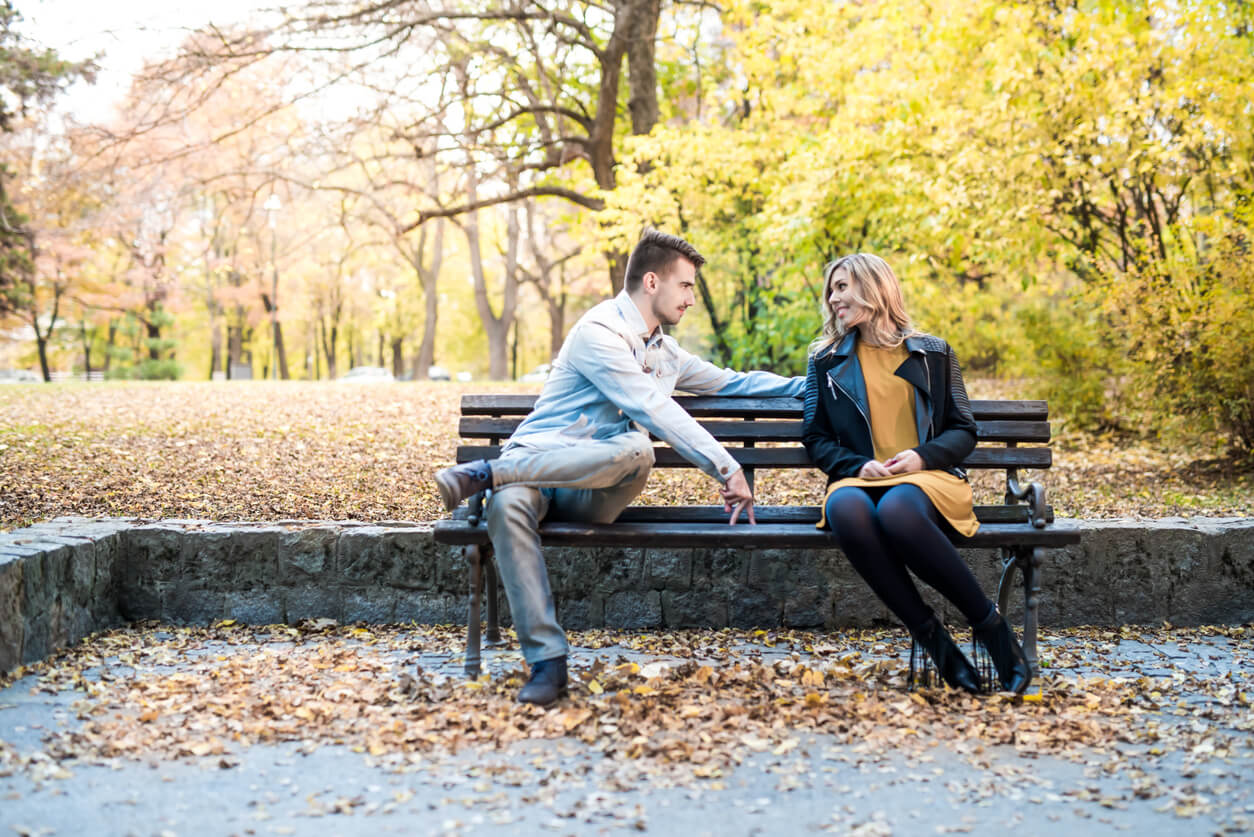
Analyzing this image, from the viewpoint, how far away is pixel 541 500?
380 cm

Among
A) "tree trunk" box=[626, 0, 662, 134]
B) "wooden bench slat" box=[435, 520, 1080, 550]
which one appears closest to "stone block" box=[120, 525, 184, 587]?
"wooden bench slat" box=[435, 520, 1080, 550]

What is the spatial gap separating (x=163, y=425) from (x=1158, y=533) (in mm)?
7207

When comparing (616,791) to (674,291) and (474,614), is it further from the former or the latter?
(674,291)

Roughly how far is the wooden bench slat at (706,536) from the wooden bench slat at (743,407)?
70 centimetres

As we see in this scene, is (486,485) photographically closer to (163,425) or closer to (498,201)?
(163,425)

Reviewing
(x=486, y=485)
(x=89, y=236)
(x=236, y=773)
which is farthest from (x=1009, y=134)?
(x=89, y=236)

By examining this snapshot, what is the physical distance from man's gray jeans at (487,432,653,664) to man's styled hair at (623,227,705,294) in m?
0.61

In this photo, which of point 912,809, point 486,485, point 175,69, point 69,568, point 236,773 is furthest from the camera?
point 175,69

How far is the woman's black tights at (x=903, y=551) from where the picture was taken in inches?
140

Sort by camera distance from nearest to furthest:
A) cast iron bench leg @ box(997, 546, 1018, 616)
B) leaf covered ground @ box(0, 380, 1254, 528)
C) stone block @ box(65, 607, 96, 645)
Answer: cast iron bench leg @ box(997, 546, 1018, 616) → stone block @ box(65, 607, 96, 645) → leaf covered ground @ box(0, 380, 1254, 528)

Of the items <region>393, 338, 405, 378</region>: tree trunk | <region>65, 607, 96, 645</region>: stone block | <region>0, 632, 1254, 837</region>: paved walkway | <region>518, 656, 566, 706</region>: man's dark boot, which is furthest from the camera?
<region>393, 338, 405, 378</region>: tree trunk

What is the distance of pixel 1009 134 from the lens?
28.6 ft

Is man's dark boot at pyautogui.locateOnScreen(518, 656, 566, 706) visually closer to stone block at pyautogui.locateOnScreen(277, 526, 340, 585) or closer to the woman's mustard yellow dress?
the woman's mustard yellow dress

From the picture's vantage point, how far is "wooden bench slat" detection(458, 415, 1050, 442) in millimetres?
4375
